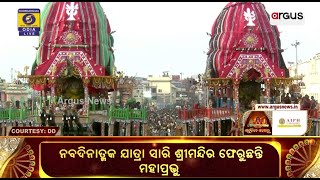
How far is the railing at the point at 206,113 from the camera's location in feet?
26.0

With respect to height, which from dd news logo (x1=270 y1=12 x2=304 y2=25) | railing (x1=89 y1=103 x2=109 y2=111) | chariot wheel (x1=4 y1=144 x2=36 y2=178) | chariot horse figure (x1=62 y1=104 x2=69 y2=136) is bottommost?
chariot wheel (x1=4 y1=144 x2=36 y2=178)

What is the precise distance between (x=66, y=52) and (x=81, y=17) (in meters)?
0.42

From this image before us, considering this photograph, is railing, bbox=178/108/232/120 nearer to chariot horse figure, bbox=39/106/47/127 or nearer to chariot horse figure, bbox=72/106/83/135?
chariot horse figure, bbox=72/106/83/135

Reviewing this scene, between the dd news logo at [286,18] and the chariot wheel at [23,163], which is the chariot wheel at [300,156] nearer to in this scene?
the dd news logo at [286,18]

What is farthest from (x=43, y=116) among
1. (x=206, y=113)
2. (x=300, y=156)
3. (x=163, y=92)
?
(x=300, y=156)

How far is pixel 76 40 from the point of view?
805cm

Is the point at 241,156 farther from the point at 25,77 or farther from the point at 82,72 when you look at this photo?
the point at 25,77

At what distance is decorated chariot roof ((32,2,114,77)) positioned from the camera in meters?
7.98

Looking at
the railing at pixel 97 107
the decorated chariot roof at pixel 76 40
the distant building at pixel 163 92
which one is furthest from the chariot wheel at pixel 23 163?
the distant building at pixel 163 92

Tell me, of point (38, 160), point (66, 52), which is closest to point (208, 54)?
point (66, 52)

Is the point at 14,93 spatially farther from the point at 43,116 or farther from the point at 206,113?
the point at 206,113

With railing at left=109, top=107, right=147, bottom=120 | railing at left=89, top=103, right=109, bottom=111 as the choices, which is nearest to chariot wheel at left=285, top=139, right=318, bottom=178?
railing at left=109, top=107, right=147, bottom=120

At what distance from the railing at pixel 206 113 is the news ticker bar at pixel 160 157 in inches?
13.8

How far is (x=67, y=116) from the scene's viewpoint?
311 inches
